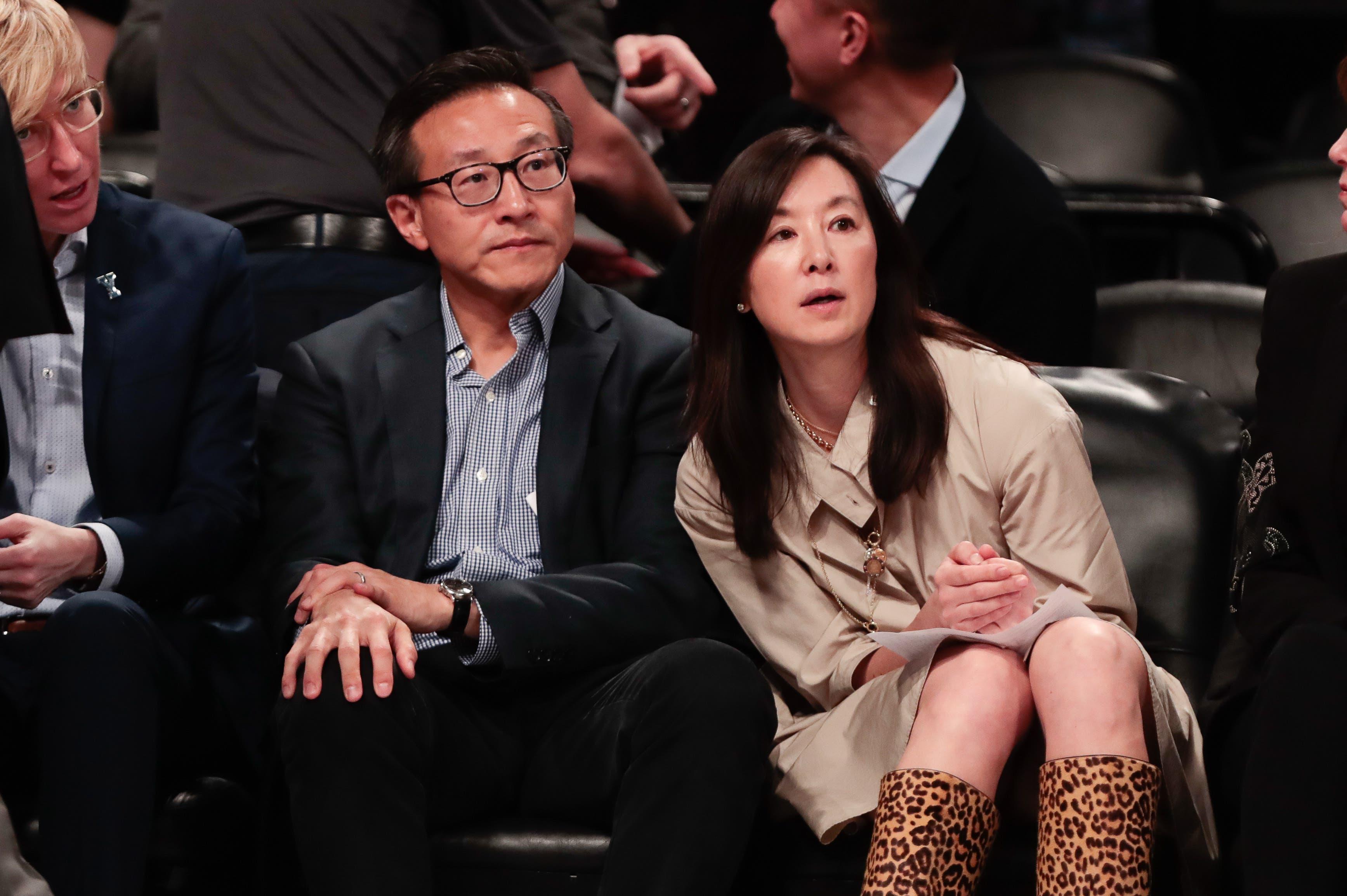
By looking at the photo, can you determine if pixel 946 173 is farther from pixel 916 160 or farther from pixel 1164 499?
pixel 1164 499

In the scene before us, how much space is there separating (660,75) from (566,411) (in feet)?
3.30

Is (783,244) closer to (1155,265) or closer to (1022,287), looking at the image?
(1022,287)

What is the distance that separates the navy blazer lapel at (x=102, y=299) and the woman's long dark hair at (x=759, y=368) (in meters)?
0.80

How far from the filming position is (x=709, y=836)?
1.91 meters

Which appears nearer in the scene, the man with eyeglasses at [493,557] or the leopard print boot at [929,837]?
the leopard print boot at [929,837]

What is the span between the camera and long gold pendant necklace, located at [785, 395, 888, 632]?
7.40 ft

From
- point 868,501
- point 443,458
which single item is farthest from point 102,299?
point 868,501

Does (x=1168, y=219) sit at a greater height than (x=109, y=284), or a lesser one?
lesser

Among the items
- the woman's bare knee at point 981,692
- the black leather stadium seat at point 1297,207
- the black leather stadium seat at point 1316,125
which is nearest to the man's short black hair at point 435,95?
the woman's bare knee at point 981,692

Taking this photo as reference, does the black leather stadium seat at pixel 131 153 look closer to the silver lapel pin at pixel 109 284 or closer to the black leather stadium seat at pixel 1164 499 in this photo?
the silver lapel pin at pixel 109 284

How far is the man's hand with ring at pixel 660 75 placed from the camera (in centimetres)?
307

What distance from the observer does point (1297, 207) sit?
13.1ft

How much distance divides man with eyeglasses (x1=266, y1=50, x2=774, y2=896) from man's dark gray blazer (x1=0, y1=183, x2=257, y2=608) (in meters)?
0.09

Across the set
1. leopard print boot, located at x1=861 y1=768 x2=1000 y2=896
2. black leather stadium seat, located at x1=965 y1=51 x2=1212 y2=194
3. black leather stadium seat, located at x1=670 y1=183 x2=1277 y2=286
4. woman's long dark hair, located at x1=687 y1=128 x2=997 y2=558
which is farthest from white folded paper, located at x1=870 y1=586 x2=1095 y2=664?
black leather stadium seat, located at x1=965 y1=51 x2=1212 y2=194
